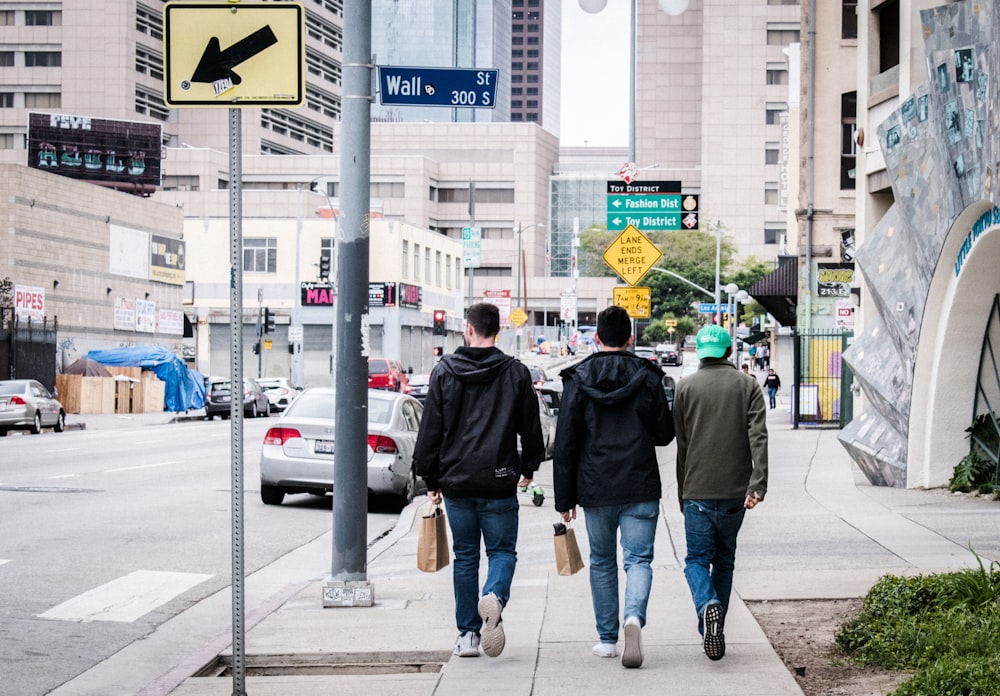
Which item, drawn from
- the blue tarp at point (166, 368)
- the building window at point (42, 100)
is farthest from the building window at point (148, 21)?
the blue tarp at point (166, 368)

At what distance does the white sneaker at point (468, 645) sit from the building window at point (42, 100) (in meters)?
102

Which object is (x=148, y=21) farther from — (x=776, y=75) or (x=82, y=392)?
(x=82, y=392)

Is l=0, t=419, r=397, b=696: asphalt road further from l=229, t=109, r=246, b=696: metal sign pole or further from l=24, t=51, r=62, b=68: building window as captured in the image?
l=24, t=51, r=62, b=68: building window

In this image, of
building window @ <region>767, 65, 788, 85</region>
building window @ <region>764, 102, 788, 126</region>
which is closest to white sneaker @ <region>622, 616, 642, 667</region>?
building window @ <region>764, 102, 788, 126</region>

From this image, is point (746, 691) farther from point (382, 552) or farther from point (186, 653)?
point (382, 552)

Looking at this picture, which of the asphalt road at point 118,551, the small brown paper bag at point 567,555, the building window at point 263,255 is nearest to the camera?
the small brown paper bag at point 567,555

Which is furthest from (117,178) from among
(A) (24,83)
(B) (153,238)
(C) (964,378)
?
(C) (964,378)

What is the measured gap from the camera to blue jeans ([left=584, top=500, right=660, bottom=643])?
768 centimetres

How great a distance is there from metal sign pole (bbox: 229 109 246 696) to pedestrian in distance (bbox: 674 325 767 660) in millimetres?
2603

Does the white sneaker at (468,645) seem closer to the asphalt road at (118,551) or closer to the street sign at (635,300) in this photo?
the asphalt road at (118,551)

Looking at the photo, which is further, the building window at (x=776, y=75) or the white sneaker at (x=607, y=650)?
the building window at (x=776, y=75)

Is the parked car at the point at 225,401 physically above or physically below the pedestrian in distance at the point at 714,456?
below

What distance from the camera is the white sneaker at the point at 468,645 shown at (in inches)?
310

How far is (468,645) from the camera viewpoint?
25.9 feet
